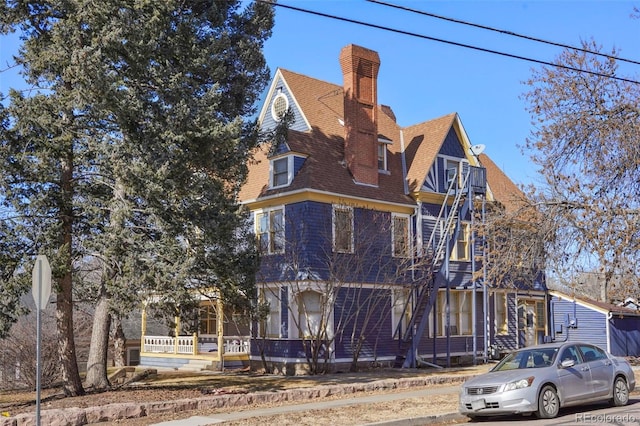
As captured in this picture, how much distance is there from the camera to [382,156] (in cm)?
2978

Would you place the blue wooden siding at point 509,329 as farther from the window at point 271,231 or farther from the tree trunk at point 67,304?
the tree trunk at point 67,304

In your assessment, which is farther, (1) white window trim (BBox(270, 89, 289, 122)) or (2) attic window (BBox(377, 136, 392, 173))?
(1) white window trim (BBox(270, 89, 289, 122))

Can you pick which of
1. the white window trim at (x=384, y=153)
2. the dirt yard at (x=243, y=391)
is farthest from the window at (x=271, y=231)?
the white window trim at (x=384, y=153)

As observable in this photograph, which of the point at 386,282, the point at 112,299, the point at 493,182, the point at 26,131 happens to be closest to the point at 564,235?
the point at 386,282

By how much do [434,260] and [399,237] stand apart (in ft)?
6.02

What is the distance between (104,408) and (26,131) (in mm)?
7799

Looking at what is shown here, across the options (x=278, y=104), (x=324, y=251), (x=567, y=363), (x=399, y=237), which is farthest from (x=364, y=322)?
(x=567, y=363)

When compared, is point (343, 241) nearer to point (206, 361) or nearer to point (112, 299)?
point (206, 361)

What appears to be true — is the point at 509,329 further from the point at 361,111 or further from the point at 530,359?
the point at 530,359

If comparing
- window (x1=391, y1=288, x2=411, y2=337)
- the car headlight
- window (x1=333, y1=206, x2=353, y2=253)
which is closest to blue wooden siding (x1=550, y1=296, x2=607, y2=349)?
window (x1=391, y1=288, x2=411, y2=337)

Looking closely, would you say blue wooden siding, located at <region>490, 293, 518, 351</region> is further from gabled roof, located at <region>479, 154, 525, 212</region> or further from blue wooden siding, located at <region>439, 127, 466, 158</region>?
blue wooden siding, located at <region>439, 127, 466, 158</region>

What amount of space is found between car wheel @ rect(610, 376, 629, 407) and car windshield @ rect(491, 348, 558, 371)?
1782 millimetres

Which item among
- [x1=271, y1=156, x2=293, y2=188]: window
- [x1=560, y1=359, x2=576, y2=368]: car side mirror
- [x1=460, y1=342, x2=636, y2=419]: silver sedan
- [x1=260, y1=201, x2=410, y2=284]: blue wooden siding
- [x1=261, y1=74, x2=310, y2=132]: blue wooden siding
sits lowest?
[x1=460, y1=342, x2=636, y2=419]: silver sedan

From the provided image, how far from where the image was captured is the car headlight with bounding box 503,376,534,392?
1350 centimetres
